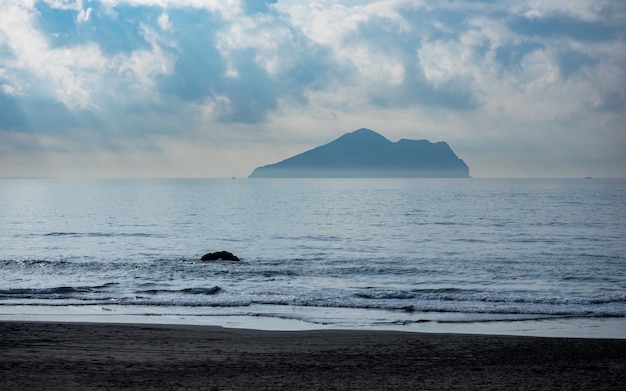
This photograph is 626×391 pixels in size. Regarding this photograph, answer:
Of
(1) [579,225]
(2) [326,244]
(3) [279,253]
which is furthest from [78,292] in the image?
(1) [579,225]

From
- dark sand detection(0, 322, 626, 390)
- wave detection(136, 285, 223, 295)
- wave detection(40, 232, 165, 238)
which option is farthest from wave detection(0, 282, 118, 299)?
wave detection(40, 232, 165, 238)

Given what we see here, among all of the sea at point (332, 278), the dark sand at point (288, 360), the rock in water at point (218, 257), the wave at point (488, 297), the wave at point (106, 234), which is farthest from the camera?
the wave at point (106, 234)

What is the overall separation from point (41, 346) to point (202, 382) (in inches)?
205

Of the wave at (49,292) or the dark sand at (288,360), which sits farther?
the wave at (49,292)

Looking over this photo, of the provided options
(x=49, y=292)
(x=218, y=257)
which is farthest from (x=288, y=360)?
(x=218, y=257)

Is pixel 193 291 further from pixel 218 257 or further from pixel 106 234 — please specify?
pixel 106 234

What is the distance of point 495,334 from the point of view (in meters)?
17.1

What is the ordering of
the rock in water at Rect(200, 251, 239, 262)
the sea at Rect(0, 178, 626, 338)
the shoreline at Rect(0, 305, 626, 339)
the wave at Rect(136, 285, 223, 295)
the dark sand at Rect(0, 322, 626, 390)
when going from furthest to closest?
the rock in water at Rect(200, 251, 239, 262) → the wave at Rect(136, 285, 223, 295) → the sea at Rect(0, 178, 626, 338) → the shoreline at Rect(0, 305, 626, 339) → the dark sand at Rect(0, 322, 626, 390)

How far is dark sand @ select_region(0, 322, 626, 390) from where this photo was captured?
11430 millimetres

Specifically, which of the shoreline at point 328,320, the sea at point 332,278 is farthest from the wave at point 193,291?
the shoreline at point 328,320

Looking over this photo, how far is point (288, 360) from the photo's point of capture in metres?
13.4

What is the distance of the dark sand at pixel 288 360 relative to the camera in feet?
37.5

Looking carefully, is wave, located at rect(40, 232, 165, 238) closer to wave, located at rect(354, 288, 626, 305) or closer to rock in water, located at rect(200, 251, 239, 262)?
rock in water, located at rect(200, 251, 239, 262)

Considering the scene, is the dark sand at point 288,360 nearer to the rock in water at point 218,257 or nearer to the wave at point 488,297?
the wave at point 488,297
